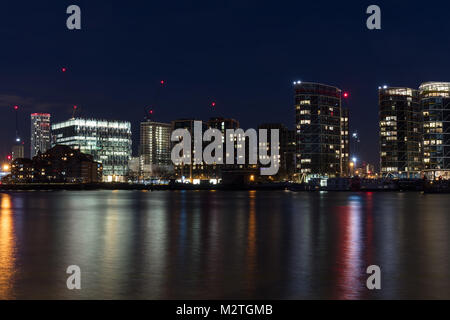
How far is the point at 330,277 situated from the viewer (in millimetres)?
18469

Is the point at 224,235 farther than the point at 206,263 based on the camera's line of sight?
Yes

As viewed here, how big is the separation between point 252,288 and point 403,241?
16.9 meters

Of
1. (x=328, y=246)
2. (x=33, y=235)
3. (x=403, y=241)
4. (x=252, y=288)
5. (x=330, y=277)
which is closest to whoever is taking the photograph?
(x=252, y=288)

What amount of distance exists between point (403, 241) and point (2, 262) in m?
22.9

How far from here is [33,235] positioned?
33.0 meters
